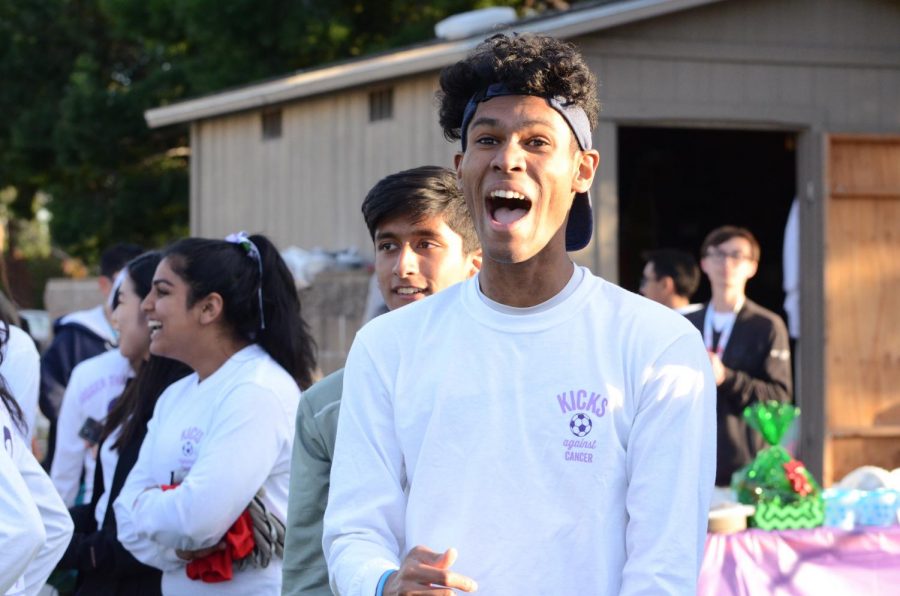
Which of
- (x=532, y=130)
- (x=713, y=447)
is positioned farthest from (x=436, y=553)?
(x=532, y=130)

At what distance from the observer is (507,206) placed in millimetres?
2691

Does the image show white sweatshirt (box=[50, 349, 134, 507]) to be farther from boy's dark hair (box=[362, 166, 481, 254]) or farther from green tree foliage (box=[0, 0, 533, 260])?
green tree foliage (box=[0, 0, 533, 260])

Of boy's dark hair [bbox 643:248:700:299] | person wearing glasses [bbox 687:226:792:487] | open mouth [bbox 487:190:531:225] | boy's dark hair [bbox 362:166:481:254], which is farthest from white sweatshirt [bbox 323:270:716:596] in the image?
boy's dark hair [bbox 643:248:700:299]

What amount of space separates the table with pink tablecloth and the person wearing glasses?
220cm

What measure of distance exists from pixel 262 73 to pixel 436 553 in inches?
852

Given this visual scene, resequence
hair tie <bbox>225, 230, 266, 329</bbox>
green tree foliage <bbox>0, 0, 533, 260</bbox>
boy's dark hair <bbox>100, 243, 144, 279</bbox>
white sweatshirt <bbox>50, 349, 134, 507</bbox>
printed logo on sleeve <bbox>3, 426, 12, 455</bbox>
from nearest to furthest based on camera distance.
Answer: printed logo on sleeve <bbox>3, 426, 12, 455</bbox>
hair tie <bbox>225, 230, 266, 329</bbox>
white sweatshirt <bbox>50, 349, 134, 507</bbox>
boy's dark hair <bbox>100, 243, 144, 279</bbox>
green tree foliage <bbox>0, 0, 533, 260</bbox>

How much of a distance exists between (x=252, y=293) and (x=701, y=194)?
11632 mm

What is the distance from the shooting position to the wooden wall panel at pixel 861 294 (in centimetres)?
1038

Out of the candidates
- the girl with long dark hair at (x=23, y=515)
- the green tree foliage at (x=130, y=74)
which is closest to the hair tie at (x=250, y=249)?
the girl with long dark hair at (x=23, y=515)

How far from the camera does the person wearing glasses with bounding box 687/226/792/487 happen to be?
303 inches

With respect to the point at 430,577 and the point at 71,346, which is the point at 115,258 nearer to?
the point at 71,346

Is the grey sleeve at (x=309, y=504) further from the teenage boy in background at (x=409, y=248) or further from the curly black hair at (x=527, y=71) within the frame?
the curly black hair at (x=527, y=71)

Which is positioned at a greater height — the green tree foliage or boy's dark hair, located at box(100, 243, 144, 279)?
the green tree foliage

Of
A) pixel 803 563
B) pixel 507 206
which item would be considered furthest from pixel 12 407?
pixel 803 563
